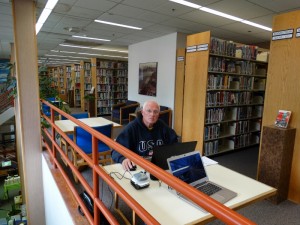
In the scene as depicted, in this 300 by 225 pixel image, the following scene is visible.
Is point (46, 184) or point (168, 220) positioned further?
point (46, 184)

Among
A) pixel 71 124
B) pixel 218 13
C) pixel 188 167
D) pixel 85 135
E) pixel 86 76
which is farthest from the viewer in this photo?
pixel 86 76

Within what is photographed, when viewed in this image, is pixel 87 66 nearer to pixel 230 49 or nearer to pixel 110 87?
pixel 110 87

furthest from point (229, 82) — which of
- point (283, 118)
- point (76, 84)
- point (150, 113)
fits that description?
point (76, 84)

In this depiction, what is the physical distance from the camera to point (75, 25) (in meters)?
5.14

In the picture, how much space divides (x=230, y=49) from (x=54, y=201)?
12.9ft

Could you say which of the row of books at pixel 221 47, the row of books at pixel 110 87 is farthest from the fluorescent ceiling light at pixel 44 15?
the row of books at pixel 110 87

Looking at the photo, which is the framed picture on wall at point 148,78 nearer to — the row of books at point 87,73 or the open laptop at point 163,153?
the row of books at point 87,73

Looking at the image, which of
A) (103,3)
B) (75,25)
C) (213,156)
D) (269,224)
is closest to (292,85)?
(269,224)

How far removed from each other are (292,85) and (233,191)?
72.3 inches

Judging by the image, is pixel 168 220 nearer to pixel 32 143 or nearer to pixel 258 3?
pixel 32 143

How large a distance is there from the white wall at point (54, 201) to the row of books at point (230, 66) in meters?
3.13

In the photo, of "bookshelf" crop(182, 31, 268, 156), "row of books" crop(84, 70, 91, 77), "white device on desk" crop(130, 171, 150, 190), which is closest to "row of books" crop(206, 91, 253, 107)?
"bookshelf" crop(182, 31, 268, 156)

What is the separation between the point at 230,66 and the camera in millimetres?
4289

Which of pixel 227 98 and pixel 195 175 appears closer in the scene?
pixel 195 175
